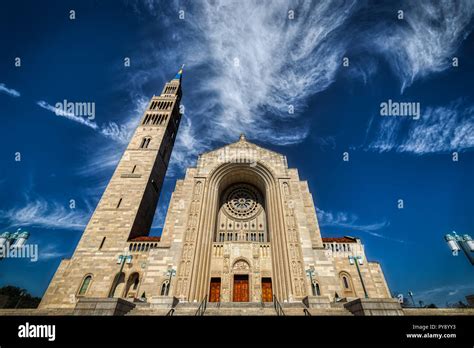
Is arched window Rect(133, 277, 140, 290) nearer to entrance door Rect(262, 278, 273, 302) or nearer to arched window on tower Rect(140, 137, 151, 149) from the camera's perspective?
entrance door Rect(262, 278, 273, 302)

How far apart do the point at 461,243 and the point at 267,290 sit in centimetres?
1493

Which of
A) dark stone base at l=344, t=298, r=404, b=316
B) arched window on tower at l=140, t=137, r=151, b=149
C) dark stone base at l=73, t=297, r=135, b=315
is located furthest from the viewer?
arched window on tower at l=140, t=137, r=151, b=149

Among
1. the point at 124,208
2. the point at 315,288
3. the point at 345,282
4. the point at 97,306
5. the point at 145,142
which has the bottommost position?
the point at 97,306

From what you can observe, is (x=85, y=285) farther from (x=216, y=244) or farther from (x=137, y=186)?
(x=216, y=244)

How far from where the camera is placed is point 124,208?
67.5 ft

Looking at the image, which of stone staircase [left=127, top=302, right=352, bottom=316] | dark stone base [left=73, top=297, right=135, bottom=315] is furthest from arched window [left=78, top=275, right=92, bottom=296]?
dark stone base [left=73, top=297, right=135, bottom=315]

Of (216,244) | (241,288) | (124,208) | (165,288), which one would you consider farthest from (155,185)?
(241,288)

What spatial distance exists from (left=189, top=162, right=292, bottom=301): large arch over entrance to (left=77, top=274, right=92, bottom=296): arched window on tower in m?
8.47

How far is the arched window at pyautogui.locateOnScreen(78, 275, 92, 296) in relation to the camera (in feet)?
52.6

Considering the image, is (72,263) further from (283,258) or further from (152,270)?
(283,258)

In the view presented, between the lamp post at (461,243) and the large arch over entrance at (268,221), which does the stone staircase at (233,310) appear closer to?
the large arch over entrance at (268,221)
